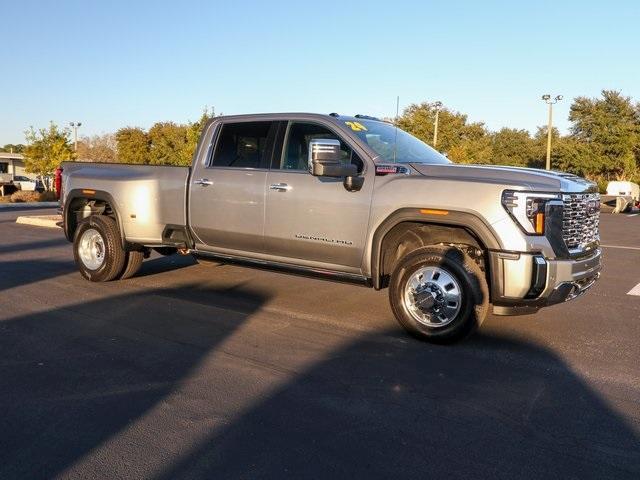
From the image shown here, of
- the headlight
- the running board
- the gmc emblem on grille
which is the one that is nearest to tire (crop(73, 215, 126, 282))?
the running board

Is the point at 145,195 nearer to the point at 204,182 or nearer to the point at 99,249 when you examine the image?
the point at 204,182

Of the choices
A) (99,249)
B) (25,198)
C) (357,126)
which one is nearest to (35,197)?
(25,198)

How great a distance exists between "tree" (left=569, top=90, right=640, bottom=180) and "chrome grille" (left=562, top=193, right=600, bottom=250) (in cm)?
4287

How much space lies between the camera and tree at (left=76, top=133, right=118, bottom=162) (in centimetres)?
6172

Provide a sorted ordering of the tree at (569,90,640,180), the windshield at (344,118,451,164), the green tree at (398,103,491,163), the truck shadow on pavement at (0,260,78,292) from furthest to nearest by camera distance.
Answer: the tree at (569,90,640,180), the green tree at (398,103,491,163), the truck shadow on pavement at (0,260,78,292), the windshield at (344,118,451,164)

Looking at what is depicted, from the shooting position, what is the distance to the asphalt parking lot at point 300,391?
131 inches

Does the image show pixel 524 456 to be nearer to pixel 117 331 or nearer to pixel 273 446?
pixel 273 446

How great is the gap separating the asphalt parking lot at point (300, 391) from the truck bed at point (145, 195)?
2.74 feet

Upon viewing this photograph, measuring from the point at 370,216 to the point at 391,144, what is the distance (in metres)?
1.05

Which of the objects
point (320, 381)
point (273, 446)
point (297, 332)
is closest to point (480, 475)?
point (273, 446)

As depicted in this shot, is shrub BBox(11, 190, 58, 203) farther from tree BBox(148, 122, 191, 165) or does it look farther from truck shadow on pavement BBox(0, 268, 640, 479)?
truck shadow on pavement BBox(0, 268, 640, 479)

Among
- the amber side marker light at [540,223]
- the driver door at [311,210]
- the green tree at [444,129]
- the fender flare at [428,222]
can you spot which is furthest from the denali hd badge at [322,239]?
the green tree at [444,129]

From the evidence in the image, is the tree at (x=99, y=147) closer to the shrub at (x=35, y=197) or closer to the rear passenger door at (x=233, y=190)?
the shrub at (x=35, y=197)

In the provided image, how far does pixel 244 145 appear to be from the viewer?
6.92m
